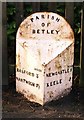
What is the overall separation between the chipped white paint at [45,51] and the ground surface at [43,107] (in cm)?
8

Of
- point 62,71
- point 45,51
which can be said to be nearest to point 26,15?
point 45,51

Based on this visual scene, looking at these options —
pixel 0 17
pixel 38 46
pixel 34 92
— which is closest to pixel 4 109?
pixel 34 92

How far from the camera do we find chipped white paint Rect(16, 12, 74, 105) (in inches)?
137

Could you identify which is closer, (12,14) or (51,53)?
(51,53)

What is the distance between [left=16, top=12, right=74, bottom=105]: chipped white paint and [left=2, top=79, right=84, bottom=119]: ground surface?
0.08m

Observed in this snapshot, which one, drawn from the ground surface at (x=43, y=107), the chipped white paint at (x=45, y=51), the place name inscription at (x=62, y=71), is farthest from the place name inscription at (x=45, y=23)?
the ground surface at (x=43, y=107)

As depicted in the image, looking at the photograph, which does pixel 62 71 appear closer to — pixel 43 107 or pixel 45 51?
pixel 45 51

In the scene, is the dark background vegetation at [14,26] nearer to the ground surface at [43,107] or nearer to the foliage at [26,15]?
the foliage at [26,15]

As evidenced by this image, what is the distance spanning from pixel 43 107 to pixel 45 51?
50 cm

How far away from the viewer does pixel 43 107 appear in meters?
3.50

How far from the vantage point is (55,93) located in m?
3.60

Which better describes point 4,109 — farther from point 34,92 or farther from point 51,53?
point 51,53

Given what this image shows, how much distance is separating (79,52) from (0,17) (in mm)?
925

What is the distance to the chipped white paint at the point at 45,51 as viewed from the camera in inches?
137
